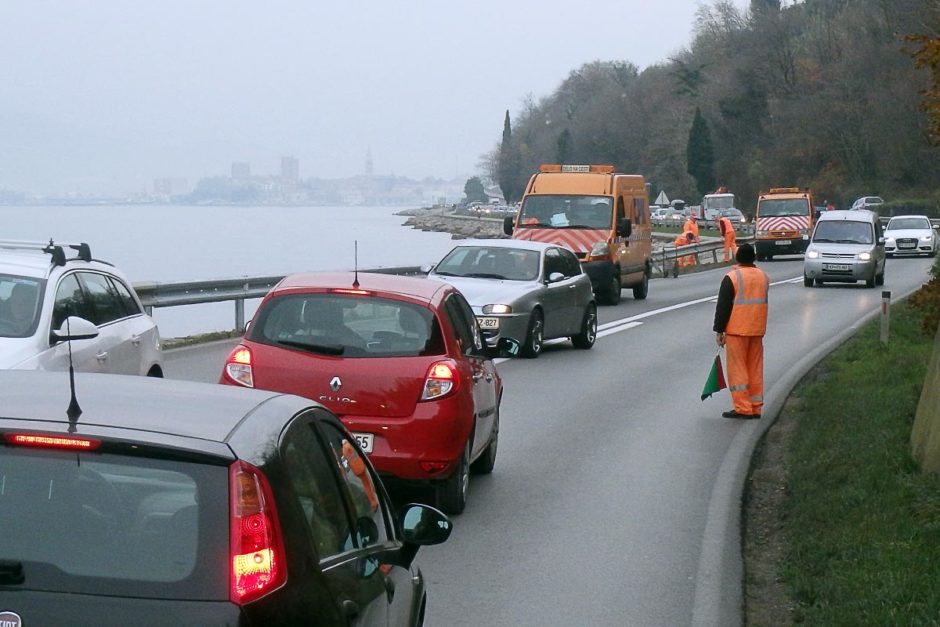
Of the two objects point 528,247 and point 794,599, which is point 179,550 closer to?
point 794,599

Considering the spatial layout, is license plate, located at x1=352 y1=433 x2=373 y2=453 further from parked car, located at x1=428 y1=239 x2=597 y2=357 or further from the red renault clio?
parked car, located at x1=428 y1=239 x2=597 y2=357

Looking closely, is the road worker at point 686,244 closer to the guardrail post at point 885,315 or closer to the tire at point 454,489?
the guardrail post at point 885,315

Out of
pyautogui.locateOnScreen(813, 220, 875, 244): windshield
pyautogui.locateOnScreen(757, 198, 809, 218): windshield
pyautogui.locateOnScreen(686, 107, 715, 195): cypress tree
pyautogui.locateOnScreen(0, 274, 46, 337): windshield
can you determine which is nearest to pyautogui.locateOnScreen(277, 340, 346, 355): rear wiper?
pyautogui.locateOnScreen(0, 274, 46, 337): windshield

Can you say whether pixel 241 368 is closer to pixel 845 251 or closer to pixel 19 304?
pixel 19 304

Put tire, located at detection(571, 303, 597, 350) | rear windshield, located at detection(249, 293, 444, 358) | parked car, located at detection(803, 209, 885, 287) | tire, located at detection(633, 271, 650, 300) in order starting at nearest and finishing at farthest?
rear windshield, located at detection(249, 293, 444, 358)
tire, located at detection(571, 303, 597, 350)
tire, located at detection(633, 271, 650, 300)
parked car, located at detection(803, 209, 885, 287)

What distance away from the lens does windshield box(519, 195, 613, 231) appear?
1125 inches

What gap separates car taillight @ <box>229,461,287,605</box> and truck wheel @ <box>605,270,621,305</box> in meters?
26.0

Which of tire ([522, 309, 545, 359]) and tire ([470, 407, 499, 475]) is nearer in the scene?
tire ([470, 407, 499, 475])

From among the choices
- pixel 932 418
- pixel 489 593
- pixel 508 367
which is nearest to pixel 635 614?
pixel 489 593

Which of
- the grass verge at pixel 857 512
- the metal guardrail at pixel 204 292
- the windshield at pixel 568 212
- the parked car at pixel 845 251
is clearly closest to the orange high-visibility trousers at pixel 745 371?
the grass verge at pixel 857 512

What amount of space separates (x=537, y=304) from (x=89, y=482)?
1593cm

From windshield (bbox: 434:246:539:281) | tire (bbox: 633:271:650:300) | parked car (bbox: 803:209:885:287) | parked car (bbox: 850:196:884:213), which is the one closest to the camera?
windshield (bbox: 434:246:539:281)

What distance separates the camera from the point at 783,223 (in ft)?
168

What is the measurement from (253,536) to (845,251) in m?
34.1
